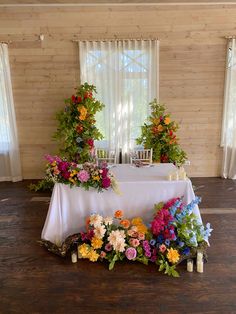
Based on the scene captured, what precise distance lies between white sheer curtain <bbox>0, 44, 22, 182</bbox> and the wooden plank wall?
0.13 m

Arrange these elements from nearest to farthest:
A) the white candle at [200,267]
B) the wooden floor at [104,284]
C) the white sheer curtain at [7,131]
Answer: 1. the wooden floor at [104,284]
2. the white candle at [200,267]
3. the white sheer curtain at [7,131]

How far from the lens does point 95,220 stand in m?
2.47

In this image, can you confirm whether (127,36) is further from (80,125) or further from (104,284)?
(104,284)

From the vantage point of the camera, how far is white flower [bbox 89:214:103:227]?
8.08 feet

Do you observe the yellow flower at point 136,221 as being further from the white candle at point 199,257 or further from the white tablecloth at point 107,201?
the white candle at point 199,257

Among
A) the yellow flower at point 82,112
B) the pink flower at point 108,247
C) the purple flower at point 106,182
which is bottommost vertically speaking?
the pink flower at point 108,247

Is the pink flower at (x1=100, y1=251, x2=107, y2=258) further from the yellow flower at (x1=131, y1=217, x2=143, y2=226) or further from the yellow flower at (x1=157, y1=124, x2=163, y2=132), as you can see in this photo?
the yellow flower at (x1=157, y1=124, x2=163, y2=132)

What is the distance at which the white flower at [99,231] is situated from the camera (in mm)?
2447

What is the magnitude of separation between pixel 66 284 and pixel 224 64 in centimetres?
426

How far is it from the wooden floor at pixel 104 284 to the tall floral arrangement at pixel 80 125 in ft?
5.08

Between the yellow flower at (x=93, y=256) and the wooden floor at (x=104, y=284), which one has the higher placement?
the yellow flower at (x=93, y=256)

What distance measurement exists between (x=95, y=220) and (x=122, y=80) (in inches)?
112

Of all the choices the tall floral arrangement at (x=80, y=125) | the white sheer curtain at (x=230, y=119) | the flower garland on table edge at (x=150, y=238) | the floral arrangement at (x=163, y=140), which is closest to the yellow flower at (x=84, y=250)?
the flower garland on table edge at (x=150, y=238)

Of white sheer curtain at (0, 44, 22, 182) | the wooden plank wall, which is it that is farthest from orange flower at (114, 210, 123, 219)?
white sheer curtain at (0, 44, 22, 182)
